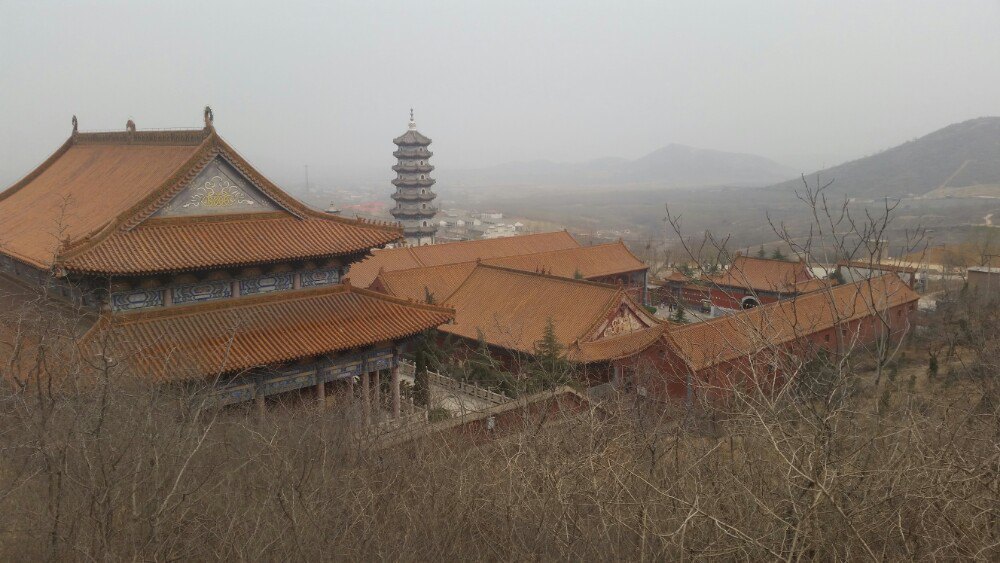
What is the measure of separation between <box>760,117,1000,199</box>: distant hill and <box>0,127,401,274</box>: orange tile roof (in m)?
138

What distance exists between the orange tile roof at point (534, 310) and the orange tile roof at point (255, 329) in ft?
16.4

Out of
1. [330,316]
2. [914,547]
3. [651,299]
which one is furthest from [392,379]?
[651,299]

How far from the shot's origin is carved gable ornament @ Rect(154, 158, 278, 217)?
522 inches

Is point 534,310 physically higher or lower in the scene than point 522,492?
lower

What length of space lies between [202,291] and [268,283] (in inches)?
49.4

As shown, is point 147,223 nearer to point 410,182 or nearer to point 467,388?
point 467,388

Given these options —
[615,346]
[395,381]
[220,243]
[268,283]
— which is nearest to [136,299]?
[220,243]

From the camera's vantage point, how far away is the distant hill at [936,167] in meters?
140

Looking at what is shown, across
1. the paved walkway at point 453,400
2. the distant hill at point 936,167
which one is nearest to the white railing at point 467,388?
the paved walkway at point 453,400

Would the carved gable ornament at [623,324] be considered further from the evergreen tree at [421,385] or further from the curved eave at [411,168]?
the curved eave at [411,168]

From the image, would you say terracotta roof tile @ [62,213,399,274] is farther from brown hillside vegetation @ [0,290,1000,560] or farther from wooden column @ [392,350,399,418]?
wooden column @ [392,350,399,418]

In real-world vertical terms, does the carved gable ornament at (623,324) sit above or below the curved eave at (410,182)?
below

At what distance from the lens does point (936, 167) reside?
500 feet

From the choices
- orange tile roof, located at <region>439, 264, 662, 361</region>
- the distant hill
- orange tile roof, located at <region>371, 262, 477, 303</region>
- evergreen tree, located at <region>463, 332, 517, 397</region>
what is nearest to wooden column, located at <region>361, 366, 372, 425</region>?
evergreen tree, located at <region>463, 332, 517, 397</region>
